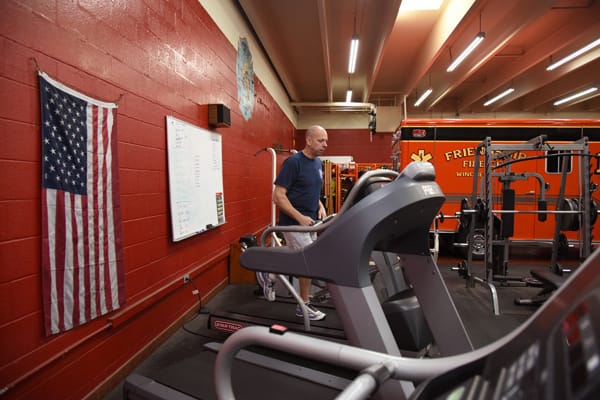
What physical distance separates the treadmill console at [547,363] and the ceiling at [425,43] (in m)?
5.24

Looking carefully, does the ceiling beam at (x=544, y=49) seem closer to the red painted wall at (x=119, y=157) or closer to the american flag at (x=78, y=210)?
the red painted wall at (x=119, y=157)

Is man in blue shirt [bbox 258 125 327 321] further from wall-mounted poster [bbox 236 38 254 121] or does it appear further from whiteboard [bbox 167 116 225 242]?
wall-mounted poster [bbox 236 38 254 121]

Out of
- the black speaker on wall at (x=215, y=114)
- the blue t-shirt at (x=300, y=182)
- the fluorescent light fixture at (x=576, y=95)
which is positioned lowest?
the blue t-shirt at (x=300, y=182)

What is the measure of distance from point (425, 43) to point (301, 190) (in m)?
5.87

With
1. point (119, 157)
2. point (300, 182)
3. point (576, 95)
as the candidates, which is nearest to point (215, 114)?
point (300, 182)

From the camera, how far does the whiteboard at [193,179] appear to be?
110 inches

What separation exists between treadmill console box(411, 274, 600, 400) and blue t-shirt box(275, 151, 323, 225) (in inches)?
94.9

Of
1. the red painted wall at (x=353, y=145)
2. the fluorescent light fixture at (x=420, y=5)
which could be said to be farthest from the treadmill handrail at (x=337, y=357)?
the red painted wall at (x=353, y=145)

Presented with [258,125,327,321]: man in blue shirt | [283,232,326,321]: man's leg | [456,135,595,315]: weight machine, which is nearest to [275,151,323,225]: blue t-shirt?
[258,125,327,321]: man in blue shirt

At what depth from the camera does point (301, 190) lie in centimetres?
311

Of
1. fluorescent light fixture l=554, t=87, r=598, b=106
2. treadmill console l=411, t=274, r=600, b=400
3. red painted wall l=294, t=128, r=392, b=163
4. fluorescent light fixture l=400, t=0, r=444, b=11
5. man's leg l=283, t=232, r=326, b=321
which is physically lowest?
man's leg l=283, t=232, r=326, b=321

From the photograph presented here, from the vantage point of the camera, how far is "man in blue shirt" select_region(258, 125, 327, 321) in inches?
118

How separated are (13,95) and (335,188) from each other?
7.15 meters

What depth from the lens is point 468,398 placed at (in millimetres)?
619
